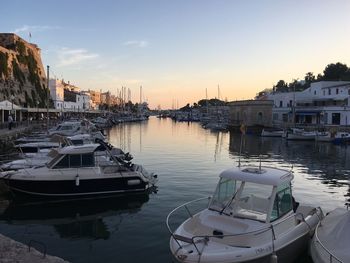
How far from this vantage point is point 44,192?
19.7 m

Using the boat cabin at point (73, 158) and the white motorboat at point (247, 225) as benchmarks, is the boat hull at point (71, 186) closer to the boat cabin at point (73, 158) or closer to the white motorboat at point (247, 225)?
the boat cabin at point (73, 158)

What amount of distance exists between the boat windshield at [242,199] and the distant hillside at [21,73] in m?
70.0

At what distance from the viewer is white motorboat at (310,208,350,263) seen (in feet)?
32.7

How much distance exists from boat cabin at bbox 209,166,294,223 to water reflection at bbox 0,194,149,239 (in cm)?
551

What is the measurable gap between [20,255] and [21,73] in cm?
8750

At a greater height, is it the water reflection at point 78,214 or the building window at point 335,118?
the building window at point 335,118

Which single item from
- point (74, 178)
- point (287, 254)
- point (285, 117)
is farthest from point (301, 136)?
point (287, 254)

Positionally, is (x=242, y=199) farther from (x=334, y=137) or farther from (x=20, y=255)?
(x=334, y=137)

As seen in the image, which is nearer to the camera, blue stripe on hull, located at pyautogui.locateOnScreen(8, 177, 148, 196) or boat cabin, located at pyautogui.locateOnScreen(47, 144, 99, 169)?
blue stripe on hull, located at pyautogui.locateOnScreen(8, 177, 148, 196)

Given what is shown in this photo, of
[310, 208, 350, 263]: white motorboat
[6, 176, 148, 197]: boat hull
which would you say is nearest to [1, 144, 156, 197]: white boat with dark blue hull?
[6, 176, 148, 197]: boat hull

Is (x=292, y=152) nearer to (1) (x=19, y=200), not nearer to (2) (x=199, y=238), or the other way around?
(1) (x=19, y=200)

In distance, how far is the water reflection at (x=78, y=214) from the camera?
52.5 ft

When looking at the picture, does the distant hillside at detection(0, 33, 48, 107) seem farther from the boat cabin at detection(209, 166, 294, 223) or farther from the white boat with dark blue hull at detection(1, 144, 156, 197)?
the boat cabin at detection(209, 166, 294, 223)

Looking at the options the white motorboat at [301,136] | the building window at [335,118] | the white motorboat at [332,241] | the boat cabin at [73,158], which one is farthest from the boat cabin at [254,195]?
the building window at [335,118]
